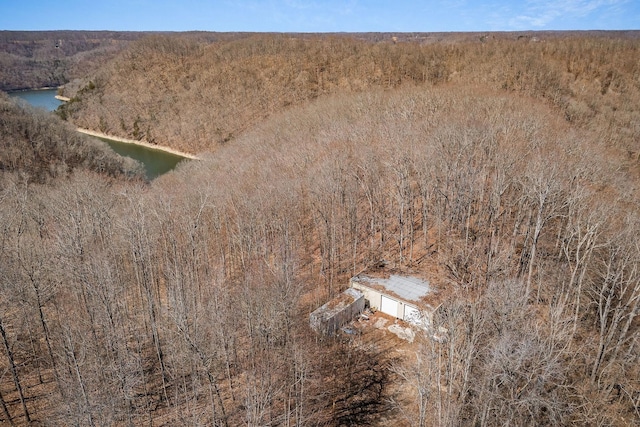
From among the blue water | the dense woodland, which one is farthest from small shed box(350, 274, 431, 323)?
the blue water

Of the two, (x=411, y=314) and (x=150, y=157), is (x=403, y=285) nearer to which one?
(x=411, y=314)

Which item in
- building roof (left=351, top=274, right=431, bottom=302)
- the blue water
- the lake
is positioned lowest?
the lake

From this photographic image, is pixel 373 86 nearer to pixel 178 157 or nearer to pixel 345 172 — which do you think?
pixel 178 157

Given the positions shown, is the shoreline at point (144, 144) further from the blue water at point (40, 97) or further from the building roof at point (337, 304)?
the building roof at point (337, 304)

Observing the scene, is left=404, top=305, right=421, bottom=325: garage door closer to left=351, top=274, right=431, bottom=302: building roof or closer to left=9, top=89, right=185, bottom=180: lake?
left=351, top=274, right=431, bottom=302: building roof

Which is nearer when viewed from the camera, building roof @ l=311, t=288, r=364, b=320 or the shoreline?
building roof @ l=311, t=288, r=364, b=320

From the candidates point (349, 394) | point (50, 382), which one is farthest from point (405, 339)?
point (50, 382)

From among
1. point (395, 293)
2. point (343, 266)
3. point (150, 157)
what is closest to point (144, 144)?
point (150, 157)
